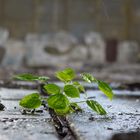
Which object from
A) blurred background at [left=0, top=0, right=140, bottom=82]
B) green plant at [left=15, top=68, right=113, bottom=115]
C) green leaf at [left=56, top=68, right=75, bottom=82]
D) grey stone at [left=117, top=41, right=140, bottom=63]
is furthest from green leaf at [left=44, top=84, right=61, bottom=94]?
grey stone at [left=117, top=41, right=140, bottom=63]

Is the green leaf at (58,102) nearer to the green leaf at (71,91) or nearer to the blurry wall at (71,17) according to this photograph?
the green leaf at (71,91)

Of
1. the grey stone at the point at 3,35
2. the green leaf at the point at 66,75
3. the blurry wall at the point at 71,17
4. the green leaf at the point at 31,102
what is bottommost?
the green leaf at the point at 31,102

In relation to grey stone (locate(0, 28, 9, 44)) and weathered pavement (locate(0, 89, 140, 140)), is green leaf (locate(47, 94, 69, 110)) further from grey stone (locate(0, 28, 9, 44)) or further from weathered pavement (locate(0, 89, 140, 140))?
grey stone (locate(0, 28, 9, 44))

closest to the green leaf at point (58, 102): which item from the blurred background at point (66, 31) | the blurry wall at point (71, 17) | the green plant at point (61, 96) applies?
the green plant at point (61, 96)

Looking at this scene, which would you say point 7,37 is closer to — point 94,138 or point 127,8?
point 127,8

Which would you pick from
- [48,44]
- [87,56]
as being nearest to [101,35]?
[87,56]
